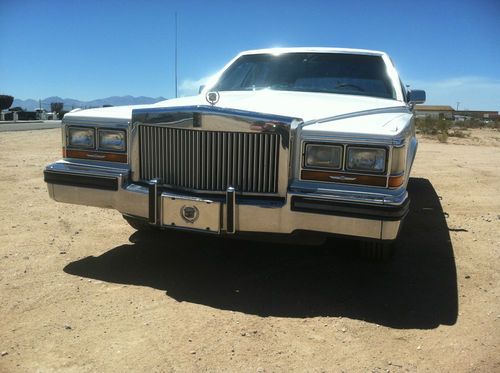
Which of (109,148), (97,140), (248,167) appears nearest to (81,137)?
(97,140)

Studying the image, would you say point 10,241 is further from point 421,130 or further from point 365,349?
point 421,130

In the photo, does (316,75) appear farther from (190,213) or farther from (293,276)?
(190,213)

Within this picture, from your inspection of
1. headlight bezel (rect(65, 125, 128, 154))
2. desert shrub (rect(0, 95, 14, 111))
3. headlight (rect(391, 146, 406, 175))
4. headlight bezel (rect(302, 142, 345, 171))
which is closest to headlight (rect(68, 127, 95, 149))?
headlight bezel (rect(65, 125, 128, 154))

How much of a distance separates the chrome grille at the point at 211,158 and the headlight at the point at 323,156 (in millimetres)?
205

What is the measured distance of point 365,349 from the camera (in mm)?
2426

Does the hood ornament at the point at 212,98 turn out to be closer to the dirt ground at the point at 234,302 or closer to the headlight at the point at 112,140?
the headlight at the point at 112,140

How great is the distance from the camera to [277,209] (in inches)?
115

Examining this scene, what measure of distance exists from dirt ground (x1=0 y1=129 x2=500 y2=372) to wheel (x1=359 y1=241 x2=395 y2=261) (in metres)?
0.13

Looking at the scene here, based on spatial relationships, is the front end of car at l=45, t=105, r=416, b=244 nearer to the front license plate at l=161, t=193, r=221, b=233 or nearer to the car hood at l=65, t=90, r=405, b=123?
the front license plate at l=161, t=193, r=221, b=233

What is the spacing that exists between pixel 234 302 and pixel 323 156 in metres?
1.07

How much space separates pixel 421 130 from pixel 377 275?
27.0m

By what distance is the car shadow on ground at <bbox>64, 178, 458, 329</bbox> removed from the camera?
9.55 ft

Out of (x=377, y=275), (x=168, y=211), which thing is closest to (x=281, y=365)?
(x=168, y=211)

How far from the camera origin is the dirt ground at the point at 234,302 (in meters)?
2.31
